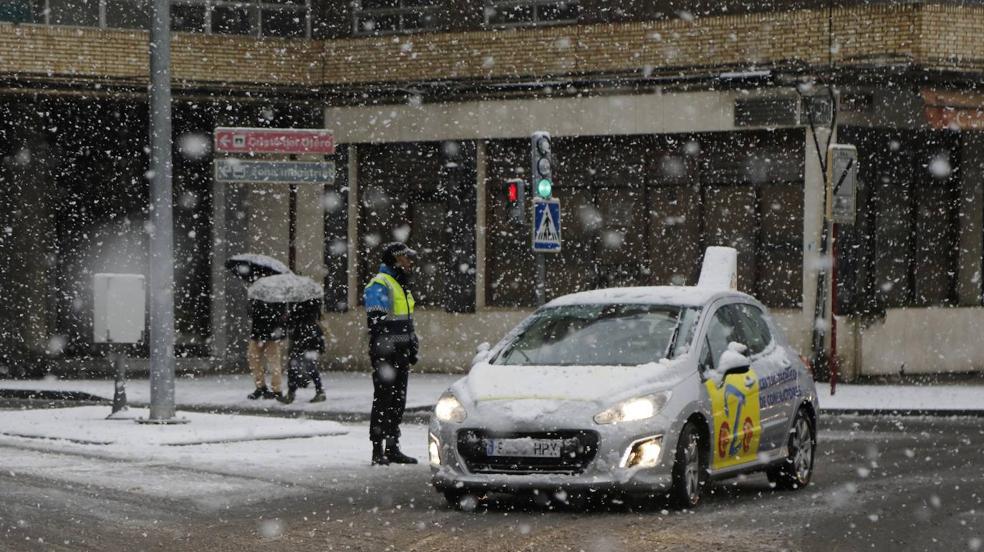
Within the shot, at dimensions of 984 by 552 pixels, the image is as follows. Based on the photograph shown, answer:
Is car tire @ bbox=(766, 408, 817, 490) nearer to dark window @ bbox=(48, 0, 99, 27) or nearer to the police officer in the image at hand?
the police officer

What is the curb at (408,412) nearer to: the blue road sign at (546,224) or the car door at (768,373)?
the blue road sign at (546,224)

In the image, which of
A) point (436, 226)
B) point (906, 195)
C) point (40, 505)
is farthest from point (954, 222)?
point (40, 505)

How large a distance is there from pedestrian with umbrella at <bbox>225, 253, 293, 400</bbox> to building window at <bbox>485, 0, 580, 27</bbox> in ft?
24.3

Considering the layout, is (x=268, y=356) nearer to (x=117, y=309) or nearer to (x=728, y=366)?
(x=117, y=309)

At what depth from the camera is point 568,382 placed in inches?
468

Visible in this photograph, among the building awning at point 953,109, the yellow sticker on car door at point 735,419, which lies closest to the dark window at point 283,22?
the building awning at point 953,109

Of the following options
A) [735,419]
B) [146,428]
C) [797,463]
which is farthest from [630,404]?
[146,428]

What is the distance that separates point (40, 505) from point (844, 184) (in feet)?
47.2

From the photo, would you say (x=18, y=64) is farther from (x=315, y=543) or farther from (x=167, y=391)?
(x=315, y=543)

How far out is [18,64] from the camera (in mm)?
27875

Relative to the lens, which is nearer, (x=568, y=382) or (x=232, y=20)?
(x=568, y=382)

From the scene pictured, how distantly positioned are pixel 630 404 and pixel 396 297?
3876 millimetres

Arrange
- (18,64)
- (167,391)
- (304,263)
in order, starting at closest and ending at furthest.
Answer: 1. (167,391)
2. (18,64)
3. (304,263)

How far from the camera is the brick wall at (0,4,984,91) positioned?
26250 mm
